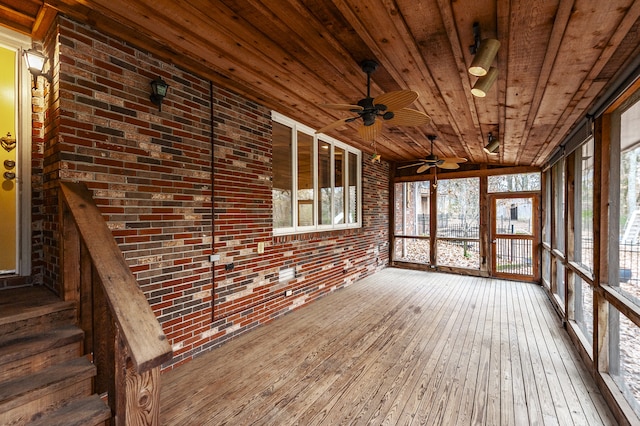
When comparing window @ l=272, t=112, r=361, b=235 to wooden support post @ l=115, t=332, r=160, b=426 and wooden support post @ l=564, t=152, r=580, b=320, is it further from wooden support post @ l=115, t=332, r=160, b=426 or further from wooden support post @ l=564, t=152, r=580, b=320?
wooden support post @ l=564, t=152, r=580, b=320

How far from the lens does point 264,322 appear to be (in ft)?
12.5

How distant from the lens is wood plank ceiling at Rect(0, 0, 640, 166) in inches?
66.4

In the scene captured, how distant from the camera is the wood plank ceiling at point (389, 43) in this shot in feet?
5.54

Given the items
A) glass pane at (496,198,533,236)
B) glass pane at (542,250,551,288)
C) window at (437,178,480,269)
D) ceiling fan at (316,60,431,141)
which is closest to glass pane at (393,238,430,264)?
window at (437,178,480,269)

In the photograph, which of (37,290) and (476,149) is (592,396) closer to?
(476,149)

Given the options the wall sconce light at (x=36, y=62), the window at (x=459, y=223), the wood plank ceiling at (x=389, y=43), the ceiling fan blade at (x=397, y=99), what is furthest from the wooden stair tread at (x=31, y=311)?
the window at (x=459, y=223)

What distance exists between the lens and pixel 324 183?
17.2 feet

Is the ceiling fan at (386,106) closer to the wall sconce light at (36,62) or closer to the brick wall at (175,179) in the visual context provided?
the brick wall at (175,179)

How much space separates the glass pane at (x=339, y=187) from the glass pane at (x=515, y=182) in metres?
3.54

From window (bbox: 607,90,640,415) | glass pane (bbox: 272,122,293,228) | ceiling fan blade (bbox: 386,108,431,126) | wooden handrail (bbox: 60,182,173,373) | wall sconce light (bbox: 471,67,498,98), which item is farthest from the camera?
glass pane (bbox: 272,122,293,228)

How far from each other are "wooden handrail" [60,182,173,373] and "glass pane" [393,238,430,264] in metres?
6.91

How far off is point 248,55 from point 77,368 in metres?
2.51

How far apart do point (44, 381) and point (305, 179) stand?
372cm

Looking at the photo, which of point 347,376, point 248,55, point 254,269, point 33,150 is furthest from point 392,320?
point 33,150
